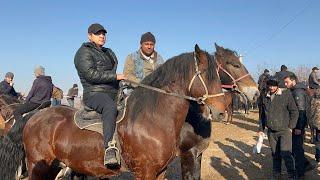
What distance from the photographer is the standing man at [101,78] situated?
4797 millimetres

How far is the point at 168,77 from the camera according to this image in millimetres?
4914

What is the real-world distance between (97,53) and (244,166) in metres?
6.05

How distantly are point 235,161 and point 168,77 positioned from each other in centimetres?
619

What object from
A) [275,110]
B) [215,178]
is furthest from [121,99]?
[215,178]

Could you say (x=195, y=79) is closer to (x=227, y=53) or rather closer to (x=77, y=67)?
(x=227, y=53)

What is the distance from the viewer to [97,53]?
5164mm

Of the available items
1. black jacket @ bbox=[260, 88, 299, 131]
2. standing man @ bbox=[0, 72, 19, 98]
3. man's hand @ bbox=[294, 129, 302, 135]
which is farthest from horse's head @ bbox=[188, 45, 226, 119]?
standing man @ bbox=[0, 72, 19, 98]

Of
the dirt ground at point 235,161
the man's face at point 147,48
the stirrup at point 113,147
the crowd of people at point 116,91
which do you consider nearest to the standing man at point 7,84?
the crowd of people at point 116,91

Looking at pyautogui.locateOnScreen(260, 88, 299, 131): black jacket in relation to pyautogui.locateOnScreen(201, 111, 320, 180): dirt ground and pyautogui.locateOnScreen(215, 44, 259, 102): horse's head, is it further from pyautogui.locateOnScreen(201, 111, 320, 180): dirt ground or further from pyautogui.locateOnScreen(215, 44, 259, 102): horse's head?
pyautogui.locateOnScreen(215, 44, 259, 102): horse's head

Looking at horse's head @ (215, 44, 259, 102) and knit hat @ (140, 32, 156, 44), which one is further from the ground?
knit hat @ (140, 32, 156, 44)

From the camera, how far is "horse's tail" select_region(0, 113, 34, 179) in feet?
19.2

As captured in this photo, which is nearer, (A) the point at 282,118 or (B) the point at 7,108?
(A) the point at 282,118

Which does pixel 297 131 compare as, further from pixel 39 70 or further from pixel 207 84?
pixel 39 70

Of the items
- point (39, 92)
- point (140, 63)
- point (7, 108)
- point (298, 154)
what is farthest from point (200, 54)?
point (7, 108)
